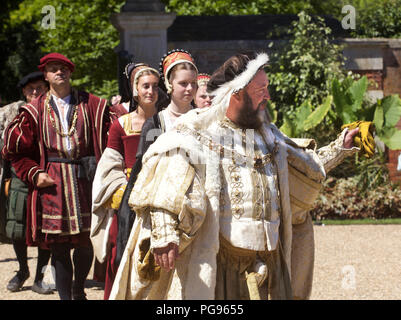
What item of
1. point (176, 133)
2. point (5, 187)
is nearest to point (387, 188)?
point (5, 187)

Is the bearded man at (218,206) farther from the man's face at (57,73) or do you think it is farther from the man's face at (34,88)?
the man's face at (34,88)

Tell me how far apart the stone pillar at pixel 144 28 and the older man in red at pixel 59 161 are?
341 inches

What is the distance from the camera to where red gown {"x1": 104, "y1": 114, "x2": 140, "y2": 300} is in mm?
5445

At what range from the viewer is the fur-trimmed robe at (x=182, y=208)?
3836 millimetres

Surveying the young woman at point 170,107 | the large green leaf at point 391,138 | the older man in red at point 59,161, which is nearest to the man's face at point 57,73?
the older man in red at point 59,161

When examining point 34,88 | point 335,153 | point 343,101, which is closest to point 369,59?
point 343,101

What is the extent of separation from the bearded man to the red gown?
133cm

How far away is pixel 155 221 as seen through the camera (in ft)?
12.4

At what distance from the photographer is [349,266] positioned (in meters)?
8.83

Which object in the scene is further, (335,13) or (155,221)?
(335,13)

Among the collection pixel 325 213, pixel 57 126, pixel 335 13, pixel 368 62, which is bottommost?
pixel 325 213

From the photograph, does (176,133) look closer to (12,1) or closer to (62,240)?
(62,240)

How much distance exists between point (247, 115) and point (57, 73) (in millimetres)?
2462

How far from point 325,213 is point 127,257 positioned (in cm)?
938
